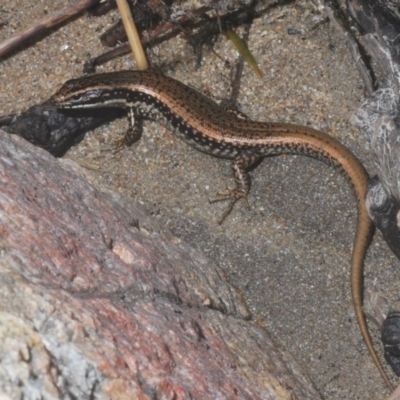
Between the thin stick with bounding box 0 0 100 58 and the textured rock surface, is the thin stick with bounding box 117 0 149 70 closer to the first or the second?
the thin stick with bounding box 0 0 100 58

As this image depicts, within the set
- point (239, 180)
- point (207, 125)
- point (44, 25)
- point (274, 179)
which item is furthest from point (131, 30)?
point (274, 179)

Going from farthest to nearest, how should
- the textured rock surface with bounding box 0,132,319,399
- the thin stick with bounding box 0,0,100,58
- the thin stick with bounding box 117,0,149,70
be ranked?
the thin stick with bounding box 0,0,100,58, the thin stick with bounding box 117,0,149,70, the textured rock surface with bounding box 0,132,319,399

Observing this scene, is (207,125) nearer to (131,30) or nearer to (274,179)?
(274,179)

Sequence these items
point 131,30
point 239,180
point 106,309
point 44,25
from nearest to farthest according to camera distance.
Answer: point 106,309
point 239,180
point 131,30
point 44,25

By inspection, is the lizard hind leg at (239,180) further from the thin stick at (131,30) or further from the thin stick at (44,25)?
the thin stick at (44,25)

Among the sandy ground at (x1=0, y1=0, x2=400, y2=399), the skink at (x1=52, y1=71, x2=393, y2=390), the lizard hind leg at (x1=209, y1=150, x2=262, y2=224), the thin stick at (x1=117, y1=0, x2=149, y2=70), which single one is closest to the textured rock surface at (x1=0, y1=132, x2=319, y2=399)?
the sandy ground at (x1=0, y1=0, x2=400, y2=399)

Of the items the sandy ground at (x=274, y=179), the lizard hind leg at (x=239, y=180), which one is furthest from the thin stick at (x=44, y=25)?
the lizard hind leg at (x=239, y=180)

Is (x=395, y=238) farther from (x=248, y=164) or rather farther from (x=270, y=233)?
(x=248, y=164)
